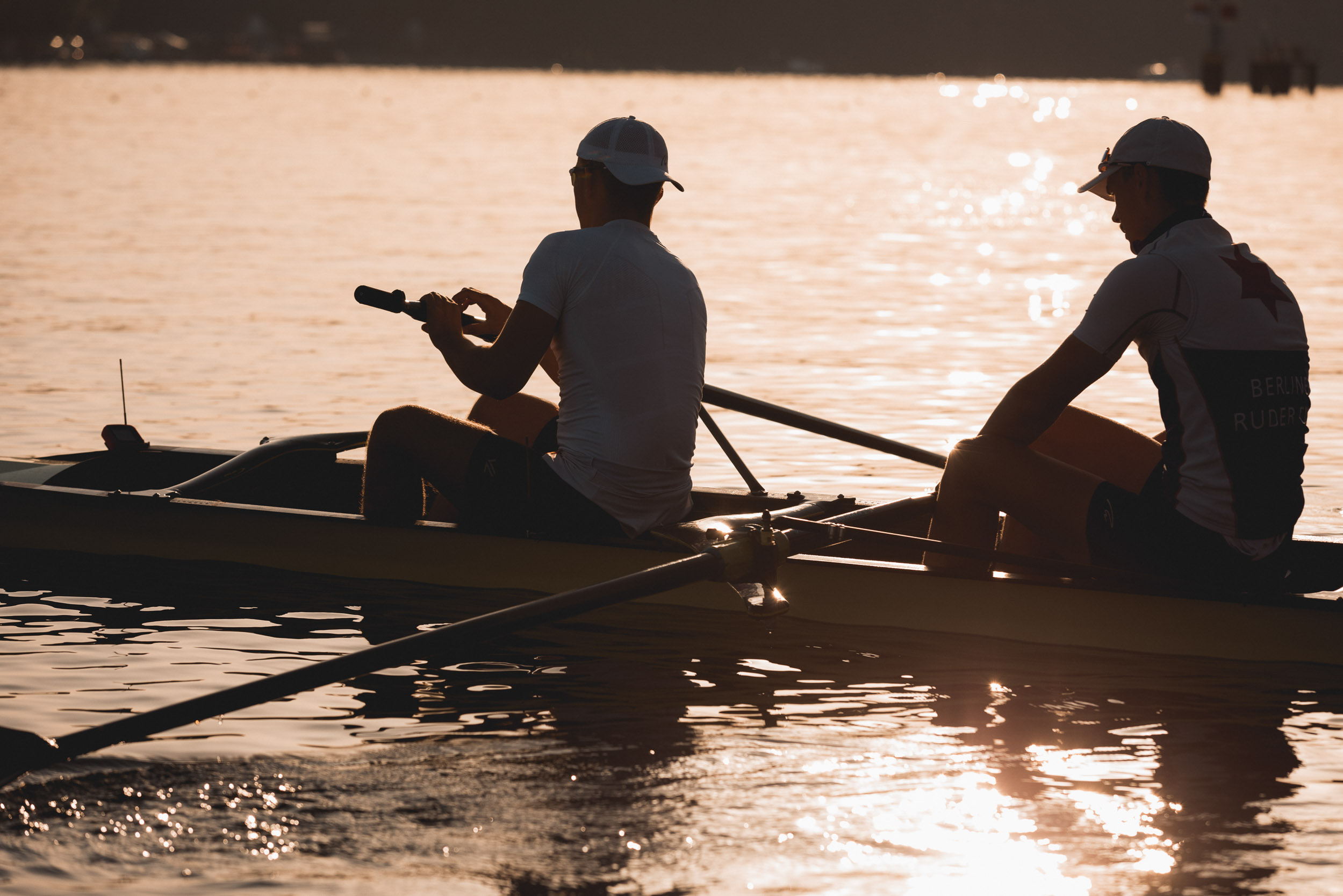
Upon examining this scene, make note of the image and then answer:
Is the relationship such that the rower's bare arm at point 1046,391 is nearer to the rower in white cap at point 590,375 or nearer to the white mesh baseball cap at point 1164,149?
the white mesh baseball cap at point 1164,149

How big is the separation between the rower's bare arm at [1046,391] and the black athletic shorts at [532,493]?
5.24ft

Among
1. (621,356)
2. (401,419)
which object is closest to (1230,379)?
(621,356)

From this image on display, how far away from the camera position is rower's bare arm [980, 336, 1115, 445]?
19.2ft

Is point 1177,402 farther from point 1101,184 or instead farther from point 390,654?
point 390,654

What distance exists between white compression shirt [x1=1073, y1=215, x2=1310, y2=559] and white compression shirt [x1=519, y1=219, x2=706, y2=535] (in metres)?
1.46

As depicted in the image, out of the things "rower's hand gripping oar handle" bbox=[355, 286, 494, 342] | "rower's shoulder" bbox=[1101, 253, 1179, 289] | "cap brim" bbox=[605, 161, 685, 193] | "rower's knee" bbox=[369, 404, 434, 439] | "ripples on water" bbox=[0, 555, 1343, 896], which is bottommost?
"ripples on water" bbox=[0, 555, 1343, 896]

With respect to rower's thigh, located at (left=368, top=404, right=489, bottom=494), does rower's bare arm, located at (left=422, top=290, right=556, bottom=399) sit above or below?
above

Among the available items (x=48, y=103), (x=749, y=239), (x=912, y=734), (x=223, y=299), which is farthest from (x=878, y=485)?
(x=48, y=103)

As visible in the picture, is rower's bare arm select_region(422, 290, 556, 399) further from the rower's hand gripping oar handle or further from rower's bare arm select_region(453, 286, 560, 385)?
rower's bare arm select_region(453, 286, 560, 385)

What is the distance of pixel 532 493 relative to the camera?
22.8 feet

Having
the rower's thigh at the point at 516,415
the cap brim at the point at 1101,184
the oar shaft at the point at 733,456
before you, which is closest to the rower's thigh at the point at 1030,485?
the cap brim at the point at 1101,184

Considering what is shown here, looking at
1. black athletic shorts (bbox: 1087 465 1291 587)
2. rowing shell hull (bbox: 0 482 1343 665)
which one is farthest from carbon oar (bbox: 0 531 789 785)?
black athletic shorts (bbox: 1087 465 1291 587)

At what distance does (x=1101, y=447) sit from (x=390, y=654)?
2816 mm

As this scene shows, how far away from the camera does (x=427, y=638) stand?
5.38m
